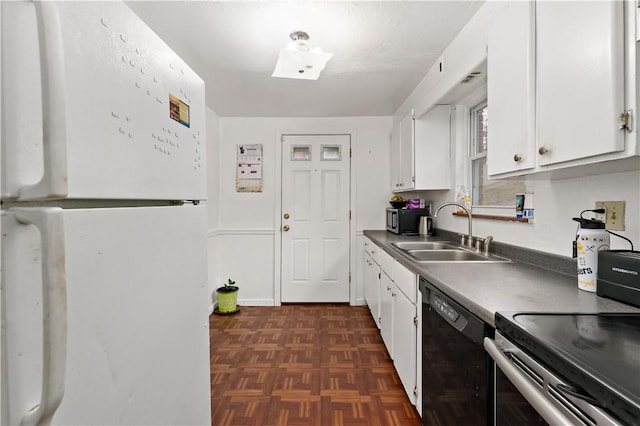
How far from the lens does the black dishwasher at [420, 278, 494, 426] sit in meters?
0.98

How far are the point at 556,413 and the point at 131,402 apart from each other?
0.98 metres

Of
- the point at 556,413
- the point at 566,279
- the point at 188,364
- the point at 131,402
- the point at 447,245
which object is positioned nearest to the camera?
the point at 556,413

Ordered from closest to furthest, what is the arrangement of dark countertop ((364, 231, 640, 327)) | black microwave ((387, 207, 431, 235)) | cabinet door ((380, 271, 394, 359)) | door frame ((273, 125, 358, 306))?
dark countertop ((364, 231, 640, 327)), cabinet door ((380, 271, 394, 359)), black microwave ((387, 207, 431, 235)), door frame ((273, 125, 358, 306))

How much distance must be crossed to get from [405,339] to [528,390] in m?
1.17

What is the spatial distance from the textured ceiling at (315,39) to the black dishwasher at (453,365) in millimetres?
1499

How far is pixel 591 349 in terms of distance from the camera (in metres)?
0.69

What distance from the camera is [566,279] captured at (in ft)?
4.25

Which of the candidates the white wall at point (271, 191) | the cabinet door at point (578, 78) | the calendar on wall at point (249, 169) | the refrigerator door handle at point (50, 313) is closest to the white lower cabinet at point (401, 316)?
the cabinet door at point (578, 78)

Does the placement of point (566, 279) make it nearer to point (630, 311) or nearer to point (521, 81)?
point (630, 311)

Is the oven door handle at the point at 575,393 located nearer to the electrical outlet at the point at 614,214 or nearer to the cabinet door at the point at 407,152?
the electrical outlet at the point at 614,214

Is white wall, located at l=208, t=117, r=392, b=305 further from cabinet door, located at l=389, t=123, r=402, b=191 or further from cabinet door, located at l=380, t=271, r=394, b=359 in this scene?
cabinet door, located at l=380, t=271, r=394, b=359

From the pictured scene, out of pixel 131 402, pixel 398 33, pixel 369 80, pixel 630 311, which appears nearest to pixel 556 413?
pixel 630 311

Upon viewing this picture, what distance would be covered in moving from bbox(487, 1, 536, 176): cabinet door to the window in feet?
2.37

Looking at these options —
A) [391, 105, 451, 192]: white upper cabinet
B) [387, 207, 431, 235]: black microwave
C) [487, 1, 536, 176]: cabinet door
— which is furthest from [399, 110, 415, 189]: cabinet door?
[487, 1, 536, 176]: cabinet door
